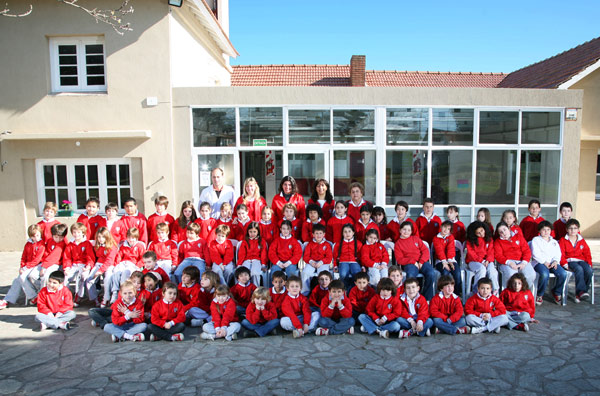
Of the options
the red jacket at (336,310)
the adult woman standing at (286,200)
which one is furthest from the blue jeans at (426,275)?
the adult woman standing at (286,200)

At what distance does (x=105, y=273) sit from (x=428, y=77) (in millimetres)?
17258

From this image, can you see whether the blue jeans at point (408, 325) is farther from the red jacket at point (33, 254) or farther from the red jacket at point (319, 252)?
the red jacket at point (33, 254)

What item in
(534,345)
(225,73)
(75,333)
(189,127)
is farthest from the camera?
(225,73)

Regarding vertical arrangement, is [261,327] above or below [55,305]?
below

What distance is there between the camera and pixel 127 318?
4609 mm

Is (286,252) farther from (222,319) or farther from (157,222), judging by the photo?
(157,222)

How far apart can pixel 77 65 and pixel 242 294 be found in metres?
7.07

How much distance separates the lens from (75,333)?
4.80 meters

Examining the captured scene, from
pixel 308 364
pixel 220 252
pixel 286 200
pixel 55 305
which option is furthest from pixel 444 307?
pixel 55 305

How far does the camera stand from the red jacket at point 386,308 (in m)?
4.62

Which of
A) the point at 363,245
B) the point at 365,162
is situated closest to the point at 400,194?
the point at 365,162

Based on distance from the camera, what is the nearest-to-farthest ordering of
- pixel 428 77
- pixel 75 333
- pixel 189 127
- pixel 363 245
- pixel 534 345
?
pixel 534 345, pixel 75 333, pixel 363 245, pixel 189 127, pixel 428 77

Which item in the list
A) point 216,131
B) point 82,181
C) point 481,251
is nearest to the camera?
point 481,251

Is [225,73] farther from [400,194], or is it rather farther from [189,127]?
[400,194]
